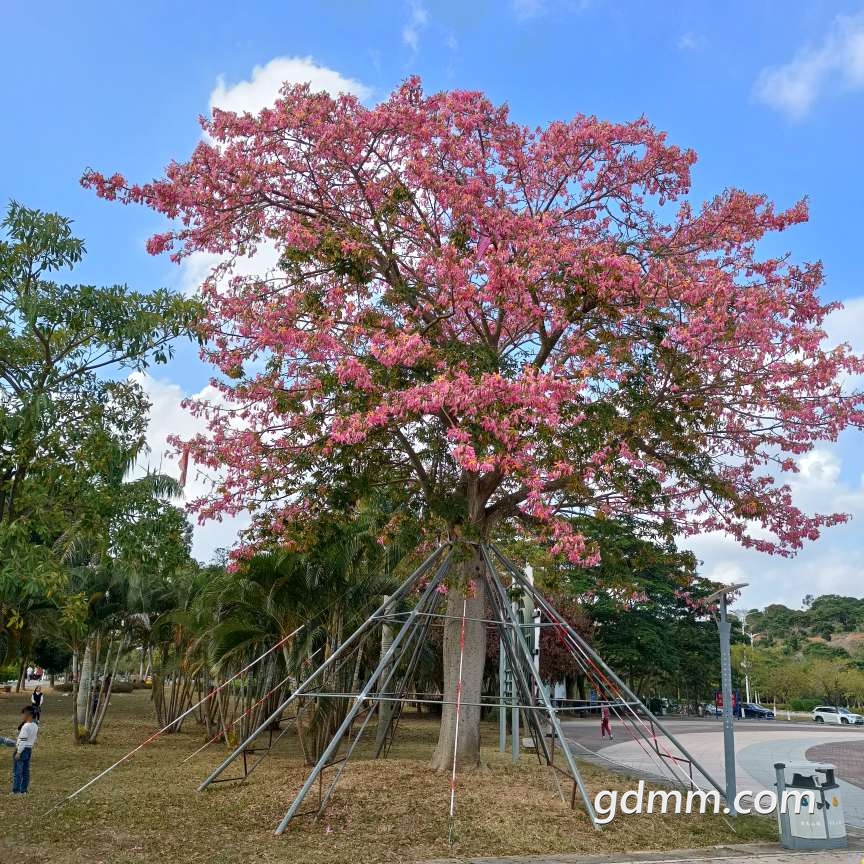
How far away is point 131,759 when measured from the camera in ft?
56.7

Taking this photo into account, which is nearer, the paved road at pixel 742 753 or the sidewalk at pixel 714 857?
the sidewalk at pixel 714 857

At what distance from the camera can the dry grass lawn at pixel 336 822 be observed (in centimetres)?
872

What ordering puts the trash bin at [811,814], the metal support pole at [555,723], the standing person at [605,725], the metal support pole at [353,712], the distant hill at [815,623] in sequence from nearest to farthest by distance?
the metal support pole at [353,712] → the trash bin at [811,814] → the metal support pole at [555,723] → the standing person at [605,725] → the distant hill at [815,623]

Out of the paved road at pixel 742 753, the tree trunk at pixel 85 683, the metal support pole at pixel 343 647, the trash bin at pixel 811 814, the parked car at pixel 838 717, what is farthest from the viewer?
the parked car at pixel 838 717

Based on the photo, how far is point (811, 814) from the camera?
387 inches

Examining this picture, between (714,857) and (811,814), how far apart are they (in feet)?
4.90

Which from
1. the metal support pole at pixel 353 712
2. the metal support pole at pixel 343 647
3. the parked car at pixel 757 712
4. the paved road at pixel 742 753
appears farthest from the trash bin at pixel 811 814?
the parked car at pixel 757 712

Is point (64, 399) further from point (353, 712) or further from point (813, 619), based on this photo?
point (813, 619)

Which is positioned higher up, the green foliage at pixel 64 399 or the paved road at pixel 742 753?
the green foliage at pixel 64 399

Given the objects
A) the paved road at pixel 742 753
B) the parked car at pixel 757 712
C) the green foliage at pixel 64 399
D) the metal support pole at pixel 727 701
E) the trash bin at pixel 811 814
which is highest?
the green foliage at pixel 64 399

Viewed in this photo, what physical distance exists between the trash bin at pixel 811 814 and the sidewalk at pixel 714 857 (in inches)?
5.2

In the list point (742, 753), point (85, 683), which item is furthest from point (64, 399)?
point (742, 753)

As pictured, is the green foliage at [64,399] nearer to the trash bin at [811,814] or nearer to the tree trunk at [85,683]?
the trash bin at [811,814]

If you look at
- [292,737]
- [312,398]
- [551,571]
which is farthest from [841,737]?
[312,398]
